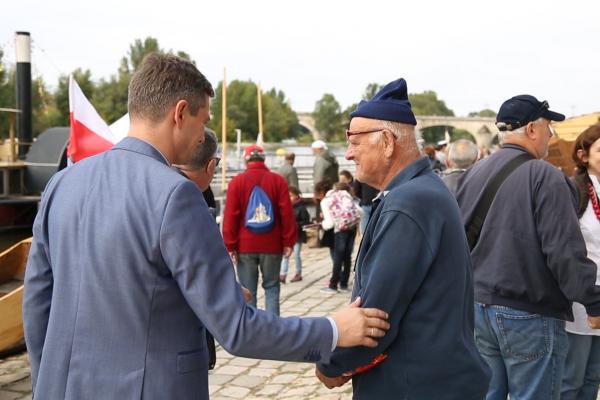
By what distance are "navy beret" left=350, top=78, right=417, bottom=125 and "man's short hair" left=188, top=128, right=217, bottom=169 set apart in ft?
5.97

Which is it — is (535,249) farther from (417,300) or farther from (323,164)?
(323,164)

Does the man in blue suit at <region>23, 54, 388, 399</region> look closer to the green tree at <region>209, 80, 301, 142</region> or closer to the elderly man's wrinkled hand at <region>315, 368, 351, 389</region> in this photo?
the elderly man's wrinkled hand at <region>315, 368, 351, 389</region>

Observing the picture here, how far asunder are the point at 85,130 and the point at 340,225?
12.2 ft

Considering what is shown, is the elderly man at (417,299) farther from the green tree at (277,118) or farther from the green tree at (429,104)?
the green tree at (429,104)

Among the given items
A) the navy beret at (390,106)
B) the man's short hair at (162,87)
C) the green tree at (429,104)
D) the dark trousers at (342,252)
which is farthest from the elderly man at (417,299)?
the green tree at (429,104)

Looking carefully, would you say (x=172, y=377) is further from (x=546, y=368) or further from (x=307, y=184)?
(x=307, y=184)

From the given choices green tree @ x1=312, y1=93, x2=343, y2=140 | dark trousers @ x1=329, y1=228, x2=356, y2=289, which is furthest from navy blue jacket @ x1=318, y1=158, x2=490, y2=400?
green tree @ x1=312, y1=93, x2=343, y2=140

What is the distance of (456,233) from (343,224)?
7.29 meters

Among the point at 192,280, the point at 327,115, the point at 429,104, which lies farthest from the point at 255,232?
the point at 429,104

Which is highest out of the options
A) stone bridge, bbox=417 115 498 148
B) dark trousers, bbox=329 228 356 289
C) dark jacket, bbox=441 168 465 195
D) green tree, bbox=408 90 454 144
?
green tree, bbox=408 90 454 144

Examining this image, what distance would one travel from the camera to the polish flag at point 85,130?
7750 mm

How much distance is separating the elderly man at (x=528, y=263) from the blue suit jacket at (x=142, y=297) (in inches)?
62.1

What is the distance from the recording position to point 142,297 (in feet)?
6.62

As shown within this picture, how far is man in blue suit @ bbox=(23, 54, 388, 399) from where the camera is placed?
200 centimetres
